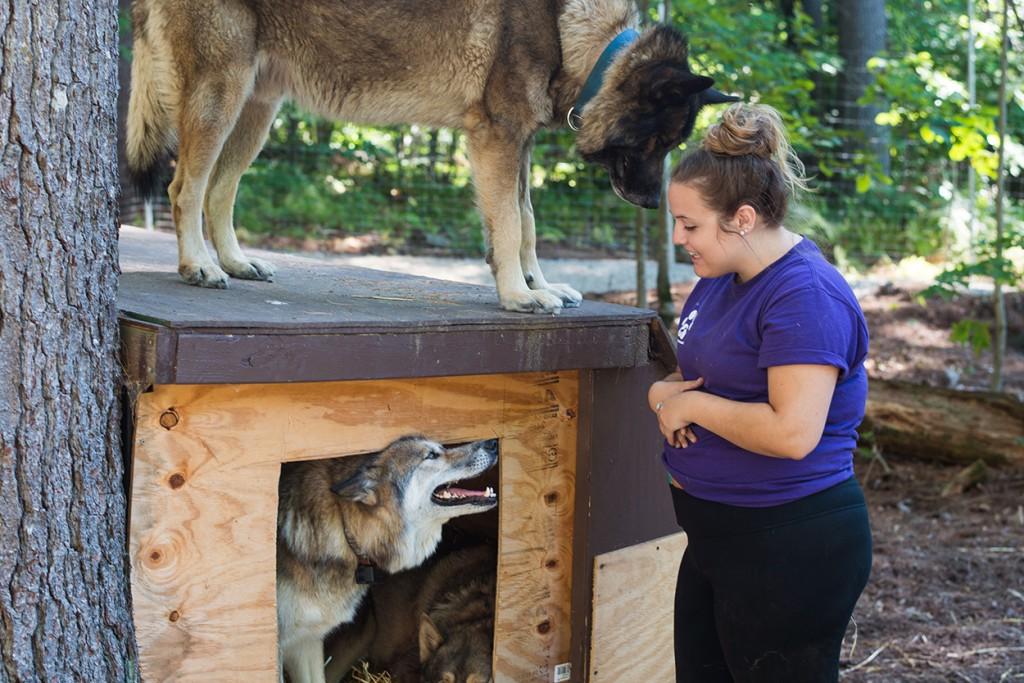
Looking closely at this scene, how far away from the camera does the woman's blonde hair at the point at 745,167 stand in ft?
6.93

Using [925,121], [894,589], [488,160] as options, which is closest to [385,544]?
[488,160]

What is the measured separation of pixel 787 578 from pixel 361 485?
4.40ft

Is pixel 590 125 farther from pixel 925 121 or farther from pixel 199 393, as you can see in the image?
pixel 925 121

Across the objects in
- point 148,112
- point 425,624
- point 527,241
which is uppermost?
point 148,112

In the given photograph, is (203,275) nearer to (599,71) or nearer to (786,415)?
(599,71)

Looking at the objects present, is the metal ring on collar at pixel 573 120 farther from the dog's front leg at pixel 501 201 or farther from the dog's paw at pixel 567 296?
the dog's paw at pixel 567 296

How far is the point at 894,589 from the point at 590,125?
2439 millimetres

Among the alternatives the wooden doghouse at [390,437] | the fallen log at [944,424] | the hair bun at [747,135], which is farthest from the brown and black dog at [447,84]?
the fallen log at [944,424]

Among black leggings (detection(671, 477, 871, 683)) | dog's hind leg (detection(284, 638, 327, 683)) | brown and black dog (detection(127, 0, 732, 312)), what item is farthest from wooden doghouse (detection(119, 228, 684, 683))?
black leggings (detection(671, 477, 871, 683))

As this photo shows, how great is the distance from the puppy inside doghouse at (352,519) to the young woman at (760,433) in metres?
1.00

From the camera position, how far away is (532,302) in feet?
10.5

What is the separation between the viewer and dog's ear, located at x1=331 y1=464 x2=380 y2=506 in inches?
117

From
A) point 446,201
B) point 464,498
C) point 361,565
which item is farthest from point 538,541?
point 446,201

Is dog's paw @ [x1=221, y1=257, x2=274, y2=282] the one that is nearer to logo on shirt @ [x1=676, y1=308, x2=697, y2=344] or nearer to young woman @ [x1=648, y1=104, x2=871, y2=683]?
logo on shirt @ [x1=676, y1=308, x2=697, y2=344]
